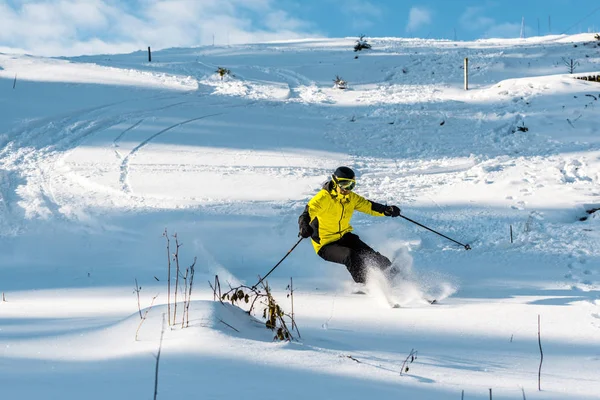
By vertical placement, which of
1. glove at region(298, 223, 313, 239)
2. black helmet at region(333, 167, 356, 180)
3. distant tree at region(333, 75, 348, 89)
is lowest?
glove at region(298, 223, 313, 239)

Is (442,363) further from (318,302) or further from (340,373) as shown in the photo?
(318,302)

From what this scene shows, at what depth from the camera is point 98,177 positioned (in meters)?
10.7

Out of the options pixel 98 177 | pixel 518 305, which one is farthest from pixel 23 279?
pixel 518 305

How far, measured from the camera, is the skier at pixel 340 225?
651 centimetres

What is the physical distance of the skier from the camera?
6.51m

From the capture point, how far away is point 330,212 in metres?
6.81

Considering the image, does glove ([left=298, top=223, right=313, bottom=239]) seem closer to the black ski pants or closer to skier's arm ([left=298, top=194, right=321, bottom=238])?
skier's arm ([left=298, top=194, right=321, bottom=238])

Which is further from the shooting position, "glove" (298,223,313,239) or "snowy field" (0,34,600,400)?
"glove" (298,223,313,239)

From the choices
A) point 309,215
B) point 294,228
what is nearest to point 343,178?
point 309,215

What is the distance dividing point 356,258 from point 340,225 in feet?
1.90

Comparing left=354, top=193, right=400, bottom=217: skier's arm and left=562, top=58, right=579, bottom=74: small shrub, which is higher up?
left=562, top=58, right=579, bottom=74: small shrub

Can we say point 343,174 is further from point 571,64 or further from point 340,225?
point 571,64

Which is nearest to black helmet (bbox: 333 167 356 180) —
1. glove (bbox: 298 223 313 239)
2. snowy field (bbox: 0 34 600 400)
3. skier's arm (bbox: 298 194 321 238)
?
skier's arm (bbox: 298 194 321 238)

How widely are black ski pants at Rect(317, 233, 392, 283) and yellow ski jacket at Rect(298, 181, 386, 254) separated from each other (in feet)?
0.50
